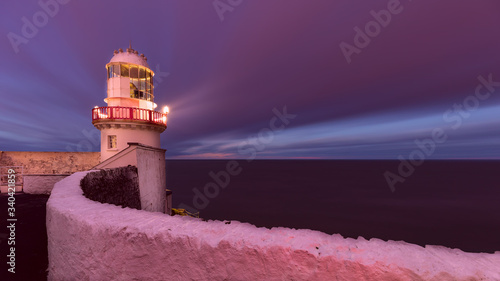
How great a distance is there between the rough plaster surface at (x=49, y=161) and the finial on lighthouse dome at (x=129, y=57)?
25.7ft

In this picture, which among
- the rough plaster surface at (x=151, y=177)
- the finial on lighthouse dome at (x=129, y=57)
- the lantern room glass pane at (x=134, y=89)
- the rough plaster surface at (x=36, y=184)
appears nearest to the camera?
the rough plaster surface at (x=36, y=184)

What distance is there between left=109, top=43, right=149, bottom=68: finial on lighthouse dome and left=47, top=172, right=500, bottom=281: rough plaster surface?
14.4 m

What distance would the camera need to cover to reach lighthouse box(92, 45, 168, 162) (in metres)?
12.8

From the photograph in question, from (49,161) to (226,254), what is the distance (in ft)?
65.7

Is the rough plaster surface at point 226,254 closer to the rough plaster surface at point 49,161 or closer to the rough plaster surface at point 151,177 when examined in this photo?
the rough plaster surface at point 151,177

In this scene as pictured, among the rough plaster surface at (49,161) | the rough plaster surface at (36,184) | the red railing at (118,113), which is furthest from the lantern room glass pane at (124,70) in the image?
the rough plaster surface at (36,184)

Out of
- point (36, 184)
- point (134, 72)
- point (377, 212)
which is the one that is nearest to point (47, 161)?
point (134, 72)

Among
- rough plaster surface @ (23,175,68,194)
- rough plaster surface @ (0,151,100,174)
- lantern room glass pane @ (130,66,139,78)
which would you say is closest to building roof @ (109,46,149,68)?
lantern room glass pane @ (130,66,139,78)

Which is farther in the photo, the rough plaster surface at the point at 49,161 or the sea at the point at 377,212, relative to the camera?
the sea at the point at 377,212

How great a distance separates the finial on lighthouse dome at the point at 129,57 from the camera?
14.0m

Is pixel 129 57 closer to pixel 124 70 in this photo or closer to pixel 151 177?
pixel 124 70

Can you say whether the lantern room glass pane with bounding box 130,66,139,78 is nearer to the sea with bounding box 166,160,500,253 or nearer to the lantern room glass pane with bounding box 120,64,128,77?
the lantern room glass pane with bounding box 120,64,128,77

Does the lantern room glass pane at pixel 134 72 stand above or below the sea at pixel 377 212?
above

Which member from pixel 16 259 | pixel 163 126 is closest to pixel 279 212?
pixel 163 126
